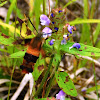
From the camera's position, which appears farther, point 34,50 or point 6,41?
point 6,41

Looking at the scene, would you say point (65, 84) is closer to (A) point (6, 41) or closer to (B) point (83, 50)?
(B) point (83, 50)

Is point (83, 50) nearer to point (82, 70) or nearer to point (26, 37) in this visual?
point (26, 37)

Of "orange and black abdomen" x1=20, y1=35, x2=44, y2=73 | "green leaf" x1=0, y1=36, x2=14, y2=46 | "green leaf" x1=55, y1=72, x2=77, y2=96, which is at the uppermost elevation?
"green leaf" x1=0, y1=36, x2=14, y2=46

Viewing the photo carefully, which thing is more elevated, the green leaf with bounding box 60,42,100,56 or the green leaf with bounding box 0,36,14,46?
the green leaf with bounding box 0,36,14,46

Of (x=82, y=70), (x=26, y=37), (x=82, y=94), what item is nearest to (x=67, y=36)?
(x=26, y=37)

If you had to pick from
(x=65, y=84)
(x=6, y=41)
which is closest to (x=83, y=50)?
(x=65, y=84)

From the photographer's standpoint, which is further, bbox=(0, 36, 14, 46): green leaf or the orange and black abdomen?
bbox=(0, 36, 14, 46): green leaf

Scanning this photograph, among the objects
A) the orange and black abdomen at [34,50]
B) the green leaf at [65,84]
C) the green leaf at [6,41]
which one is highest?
the green leaf at [6,41]

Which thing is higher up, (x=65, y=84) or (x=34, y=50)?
(x=34, y=50)
